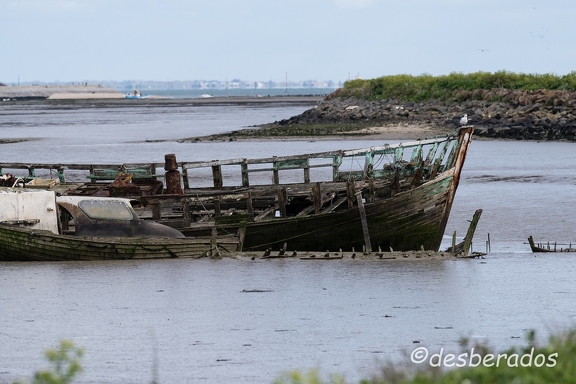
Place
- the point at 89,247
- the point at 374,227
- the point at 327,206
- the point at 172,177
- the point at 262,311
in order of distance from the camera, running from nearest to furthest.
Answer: the point at 262,311, the point at 89,247, the point at 374,227, the point at 172,177, the point at 327,206

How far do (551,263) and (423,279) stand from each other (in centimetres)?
401

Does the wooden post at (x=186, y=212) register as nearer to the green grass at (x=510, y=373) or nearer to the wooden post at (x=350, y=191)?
the wooden post at (x=350, y=191)

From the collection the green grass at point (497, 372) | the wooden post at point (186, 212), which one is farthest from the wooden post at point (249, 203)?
the green grass at point (497, 372)

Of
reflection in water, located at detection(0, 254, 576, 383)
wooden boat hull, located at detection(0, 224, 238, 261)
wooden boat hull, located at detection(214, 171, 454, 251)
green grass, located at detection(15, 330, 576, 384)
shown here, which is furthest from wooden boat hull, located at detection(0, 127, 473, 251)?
green grass, located at detection(15, 330, 576, 384)

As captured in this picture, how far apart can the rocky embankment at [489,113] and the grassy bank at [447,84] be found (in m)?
1.56

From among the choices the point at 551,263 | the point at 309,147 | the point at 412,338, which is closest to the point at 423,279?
the point at 551,263

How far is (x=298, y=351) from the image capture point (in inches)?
542

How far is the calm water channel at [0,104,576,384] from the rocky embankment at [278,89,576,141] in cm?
3767

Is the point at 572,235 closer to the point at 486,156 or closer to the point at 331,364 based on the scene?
the point at 331,364

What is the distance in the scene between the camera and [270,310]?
55.6 feet

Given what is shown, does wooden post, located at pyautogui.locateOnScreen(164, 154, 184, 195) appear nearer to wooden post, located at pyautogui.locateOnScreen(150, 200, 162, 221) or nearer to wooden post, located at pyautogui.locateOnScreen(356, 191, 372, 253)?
wooden post, located at pyautogui.locateOnScreen(150, 200, 162, 221)

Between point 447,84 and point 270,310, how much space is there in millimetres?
70619

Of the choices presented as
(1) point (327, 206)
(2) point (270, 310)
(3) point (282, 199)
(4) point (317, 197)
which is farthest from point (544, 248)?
(2) point (270, 310)

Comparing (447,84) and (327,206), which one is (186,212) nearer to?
(327,206)
